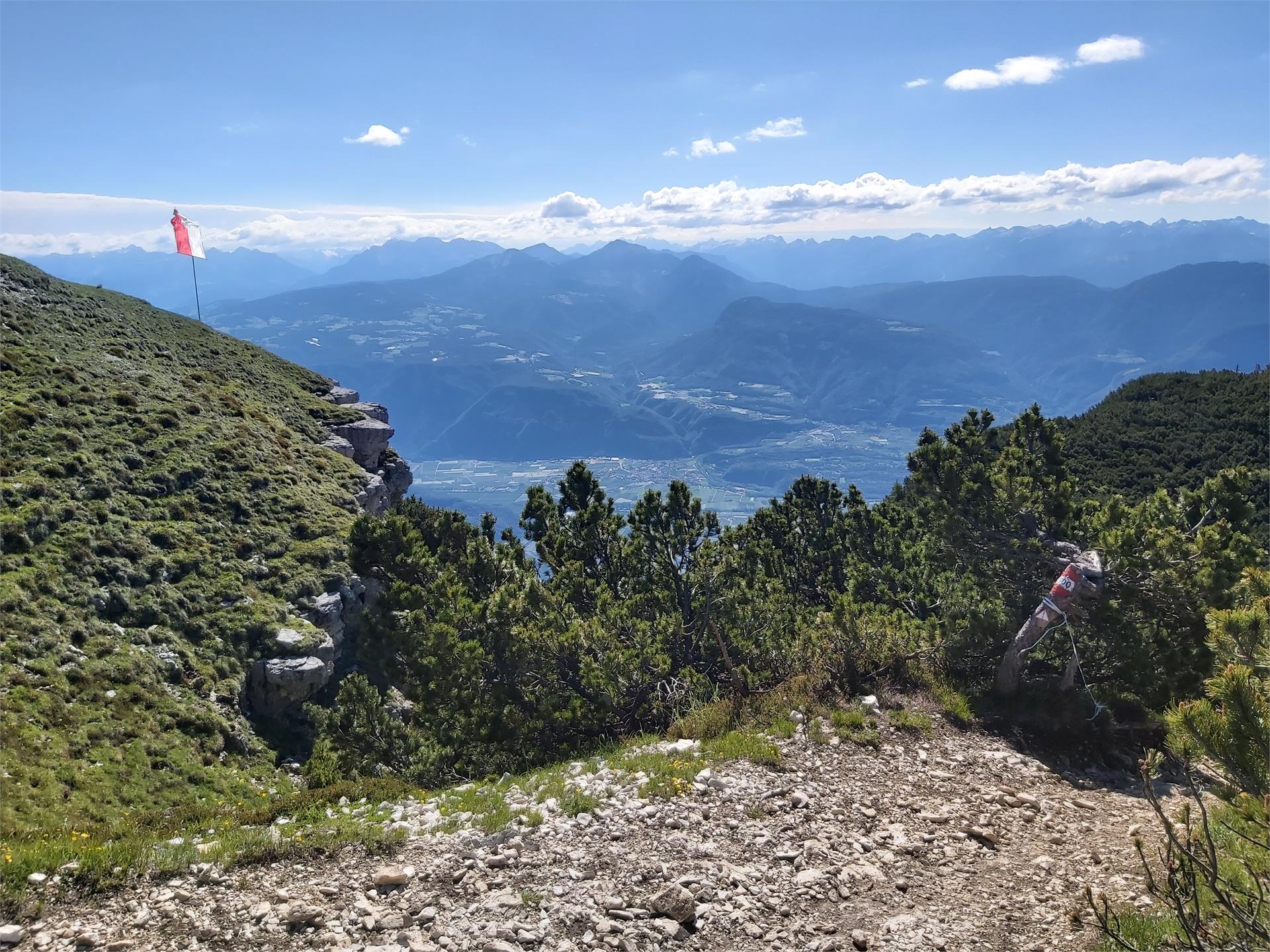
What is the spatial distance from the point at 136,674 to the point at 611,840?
19.2 meters

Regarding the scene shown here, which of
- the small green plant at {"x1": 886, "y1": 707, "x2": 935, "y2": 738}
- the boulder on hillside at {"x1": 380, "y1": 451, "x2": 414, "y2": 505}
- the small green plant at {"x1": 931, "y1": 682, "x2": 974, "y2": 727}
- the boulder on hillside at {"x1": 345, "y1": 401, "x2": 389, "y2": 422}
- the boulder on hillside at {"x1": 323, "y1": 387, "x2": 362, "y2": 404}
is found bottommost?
the boulder on hillside at {"x1": 380, "y1": 451, "x2": 414, "y2": 505}


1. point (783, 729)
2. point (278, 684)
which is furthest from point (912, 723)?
point (278, 684)

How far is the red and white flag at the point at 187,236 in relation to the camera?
187 ft

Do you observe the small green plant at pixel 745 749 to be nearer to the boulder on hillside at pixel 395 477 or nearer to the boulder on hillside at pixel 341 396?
the boulder on hillside at pixel 395 477

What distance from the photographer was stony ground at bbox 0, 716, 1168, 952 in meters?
7.41

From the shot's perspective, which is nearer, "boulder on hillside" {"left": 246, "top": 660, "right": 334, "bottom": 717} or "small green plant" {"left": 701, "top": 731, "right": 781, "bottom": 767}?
"small green plant" {"left": 701, "top": 731, "right": 781, "bottom": 767}

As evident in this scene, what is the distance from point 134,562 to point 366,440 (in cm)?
2909

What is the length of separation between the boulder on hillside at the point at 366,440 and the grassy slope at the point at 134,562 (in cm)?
332

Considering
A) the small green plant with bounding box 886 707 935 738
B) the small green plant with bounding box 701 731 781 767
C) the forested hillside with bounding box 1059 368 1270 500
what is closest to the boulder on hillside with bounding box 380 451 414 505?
the small green plant with bounding box 701 731 781 767

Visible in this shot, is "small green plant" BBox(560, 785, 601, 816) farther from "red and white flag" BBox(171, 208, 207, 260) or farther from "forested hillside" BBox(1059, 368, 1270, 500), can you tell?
"red and white flag" BBox(171, 208, 207, 260)

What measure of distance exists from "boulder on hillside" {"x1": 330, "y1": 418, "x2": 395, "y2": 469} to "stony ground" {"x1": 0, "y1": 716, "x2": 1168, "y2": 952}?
47.1 meters

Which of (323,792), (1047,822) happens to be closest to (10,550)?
(323,792)

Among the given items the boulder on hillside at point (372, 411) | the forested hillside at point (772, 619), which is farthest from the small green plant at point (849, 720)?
the boulder on hillside at point (372, 411)

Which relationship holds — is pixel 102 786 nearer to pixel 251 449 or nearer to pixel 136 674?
pixel 136 674
